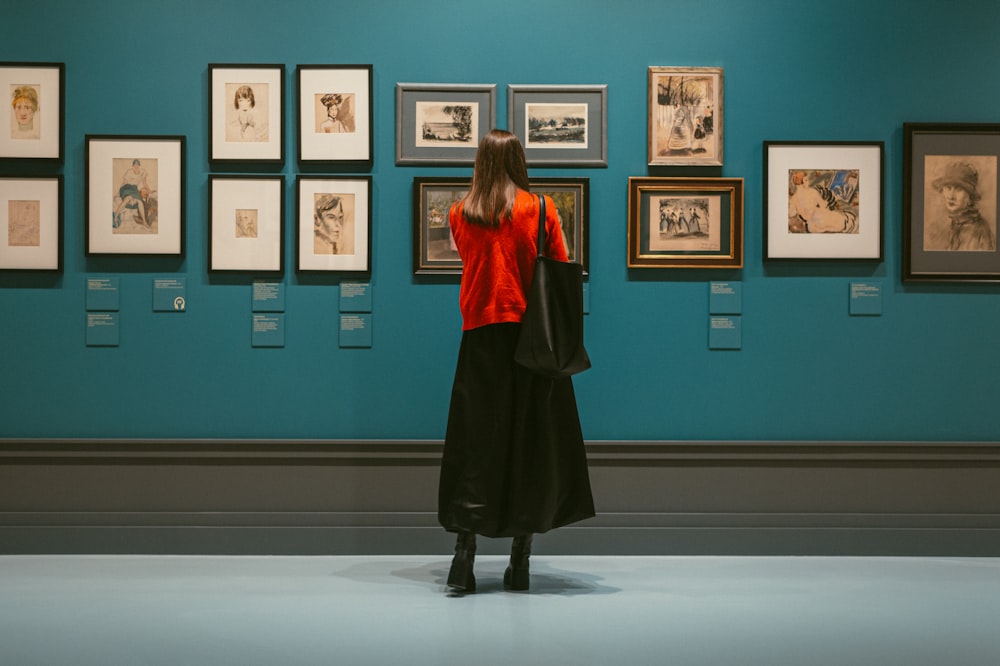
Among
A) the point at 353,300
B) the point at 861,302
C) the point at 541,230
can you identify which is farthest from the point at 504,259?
the point at 861,302

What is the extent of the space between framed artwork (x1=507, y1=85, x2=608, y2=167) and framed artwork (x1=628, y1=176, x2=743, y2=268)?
0.40 meters

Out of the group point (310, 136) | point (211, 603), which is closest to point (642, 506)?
point (211, 603)

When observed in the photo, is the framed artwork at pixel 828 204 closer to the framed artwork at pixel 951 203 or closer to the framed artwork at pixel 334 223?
the framed artwork at pixel 951 203

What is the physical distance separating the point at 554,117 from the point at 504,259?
4.08 ft

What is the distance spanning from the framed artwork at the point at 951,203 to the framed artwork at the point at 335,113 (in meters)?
3.02

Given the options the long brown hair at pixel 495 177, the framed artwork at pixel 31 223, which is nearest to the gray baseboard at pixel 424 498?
the framed artwork at pixel 31 223

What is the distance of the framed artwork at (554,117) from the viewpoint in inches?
190

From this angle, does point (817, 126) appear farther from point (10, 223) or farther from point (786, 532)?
point (10, 223)

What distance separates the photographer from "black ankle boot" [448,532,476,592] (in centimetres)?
396

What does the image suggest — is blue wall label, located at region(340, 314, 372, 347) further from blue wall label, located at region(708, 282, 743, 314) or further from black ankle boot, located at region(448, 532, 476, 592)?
blue wall label, located at region(708, 282, 743, 314)

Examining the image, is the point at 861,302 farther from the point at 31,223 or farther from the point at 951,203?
the point at 31,223

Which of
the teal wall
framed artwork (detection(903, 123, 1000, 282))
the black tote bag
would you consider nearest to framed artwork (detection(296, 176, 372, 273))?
the teal wall

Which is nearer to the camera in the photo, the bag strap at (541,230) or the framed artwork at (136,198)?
the bag strap at (541,230)

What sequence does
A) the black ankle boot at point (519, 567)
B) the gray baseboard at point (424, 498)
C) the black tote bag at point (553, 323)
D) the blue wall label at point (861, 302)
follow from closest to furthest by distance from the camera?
the black tote bag at point (553, 323)
the black ankle boot at point (519, 567)
the gray baseboard at point (424, 498)
the blue wall label at point (861, 302)
